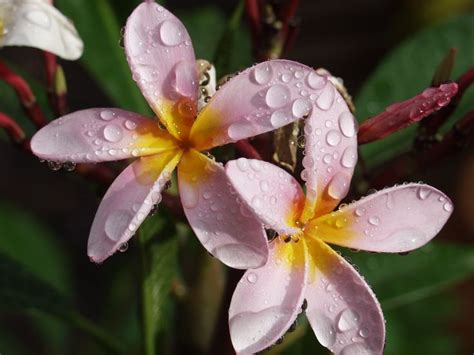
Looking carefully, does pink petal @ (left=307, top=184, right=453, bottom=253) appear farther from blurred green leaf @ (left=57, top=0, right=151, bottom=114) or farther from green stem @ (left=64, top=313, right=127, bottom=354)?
blurred green leaf @ (left=57, top=0, right=151, bottom=114)

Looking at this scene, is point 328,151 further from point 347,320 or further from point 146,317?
point 146,317

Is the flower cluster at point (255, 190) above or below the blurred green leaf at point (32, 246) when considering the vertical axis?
above

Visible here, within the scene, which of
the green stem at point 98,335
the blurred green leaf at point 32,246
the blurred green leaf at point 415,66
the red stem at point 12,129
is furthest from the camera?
the blurred green leaf at point 32,246

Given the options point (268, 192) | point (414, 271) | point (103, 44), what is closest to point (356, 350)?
point (268, 192)

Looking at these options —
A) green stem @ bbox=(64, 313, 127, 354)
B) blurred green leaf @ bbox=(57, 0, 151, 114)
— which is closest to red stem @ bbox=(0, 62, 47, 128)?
green stem @ bbox=(64, 313, 127, 354)

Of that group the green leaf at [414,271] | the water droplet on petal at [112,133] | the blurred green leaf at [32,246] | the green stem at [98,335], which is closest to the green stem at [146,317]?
the green stem at [98,335]

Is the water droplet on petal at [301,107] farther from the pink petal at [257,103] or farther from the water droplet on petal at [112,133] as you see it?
the water droplet on petal at [112,133]
